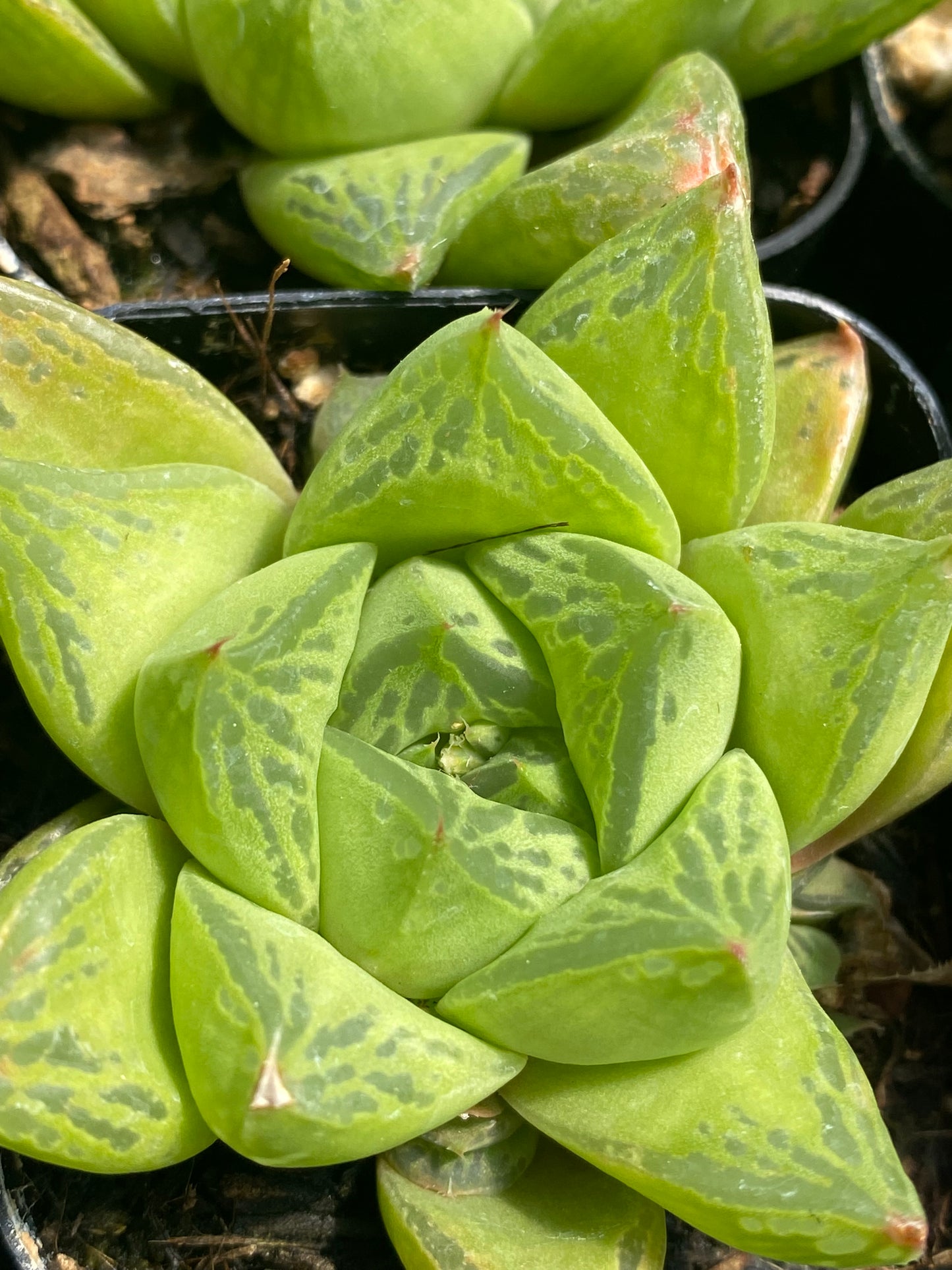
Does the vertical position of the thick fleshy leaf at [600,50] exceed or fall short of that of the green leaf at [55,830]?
it exceeds it

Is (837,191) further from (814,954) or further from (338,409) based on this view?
(814,954)

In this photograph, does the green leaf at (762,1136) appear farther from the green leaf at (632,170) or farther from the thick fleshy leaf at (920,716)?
the green leaf at (632,170)

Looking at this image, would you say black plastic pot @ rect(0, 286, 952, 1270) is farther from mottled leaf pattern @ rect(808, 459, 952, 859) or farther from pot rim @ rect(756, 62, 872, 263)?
mottled leaf pattern @ rect(808, 459, 952, 859)

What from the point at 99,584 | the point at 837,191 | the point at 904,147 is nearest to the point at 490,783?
the point at 99,584

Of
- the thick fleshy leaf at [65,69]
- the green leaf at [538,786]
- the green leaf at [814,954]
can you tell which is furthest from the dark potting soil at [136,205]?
the green leaf at [814,954]

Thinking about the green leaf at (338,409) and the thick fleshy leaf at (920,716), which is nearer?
the thick fleshy leaf at (920,716)
